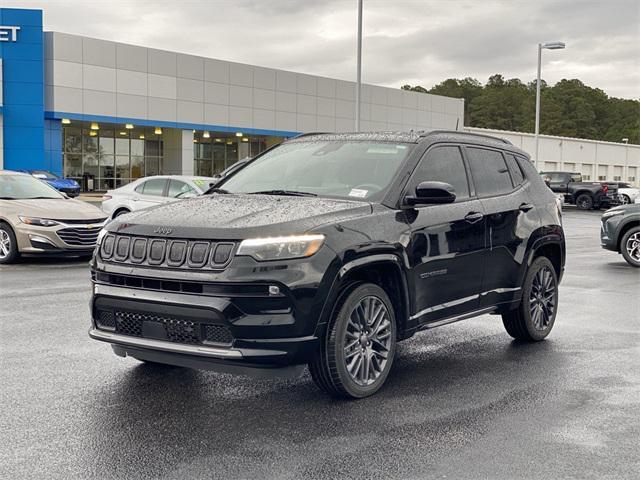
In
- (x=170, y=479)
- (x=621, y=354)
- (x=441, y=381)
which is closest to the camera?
(x=170, y=479)

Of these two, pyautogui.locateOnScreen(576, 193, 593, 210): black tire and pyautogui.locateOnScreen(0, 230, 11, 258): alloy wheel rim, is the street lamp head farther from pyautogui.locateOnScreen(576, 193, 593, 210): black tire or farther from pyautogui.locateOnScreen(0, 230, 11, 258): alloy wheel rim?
pyautogui.locateOnScreen(0, 230, 11, 258): alloy wheel rim

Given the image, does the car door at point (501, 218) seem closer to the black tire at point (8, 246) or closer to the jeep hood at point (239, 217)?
the jeep hood at point (239, 217)

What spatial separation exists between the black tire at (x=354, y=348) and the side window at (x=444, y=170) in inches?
40.6

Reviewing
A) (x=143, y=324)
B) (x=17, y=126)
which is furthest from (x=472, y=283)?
(x=17, y=126)

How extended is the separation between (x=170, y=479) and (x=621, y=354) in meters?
4.63

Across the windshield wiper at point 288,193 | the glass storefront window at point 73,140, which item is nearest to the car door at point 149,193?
the windshield wiper at point 288,193

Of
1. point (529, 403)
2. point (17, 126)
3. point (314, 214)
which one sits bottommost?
point (529, 403)

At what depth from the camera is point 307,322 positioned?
4.84 m

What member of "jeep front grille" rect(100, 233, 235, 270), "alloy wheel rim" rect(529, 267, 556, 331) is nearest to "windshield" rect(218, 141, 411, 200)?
"jeep front grille" rect(100, 233, 235, 270)

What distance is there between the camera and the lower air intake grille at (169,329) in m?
4.77

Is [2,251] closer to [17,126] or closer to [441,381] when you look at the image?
[441,381]

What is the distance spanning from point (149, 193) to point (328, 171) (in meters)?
12.6

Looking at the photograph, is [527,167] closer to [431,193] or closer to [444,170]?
[444,170]

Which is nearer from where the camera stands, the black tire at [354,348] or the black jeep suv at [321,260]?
the black jeep suv at [321,260]
